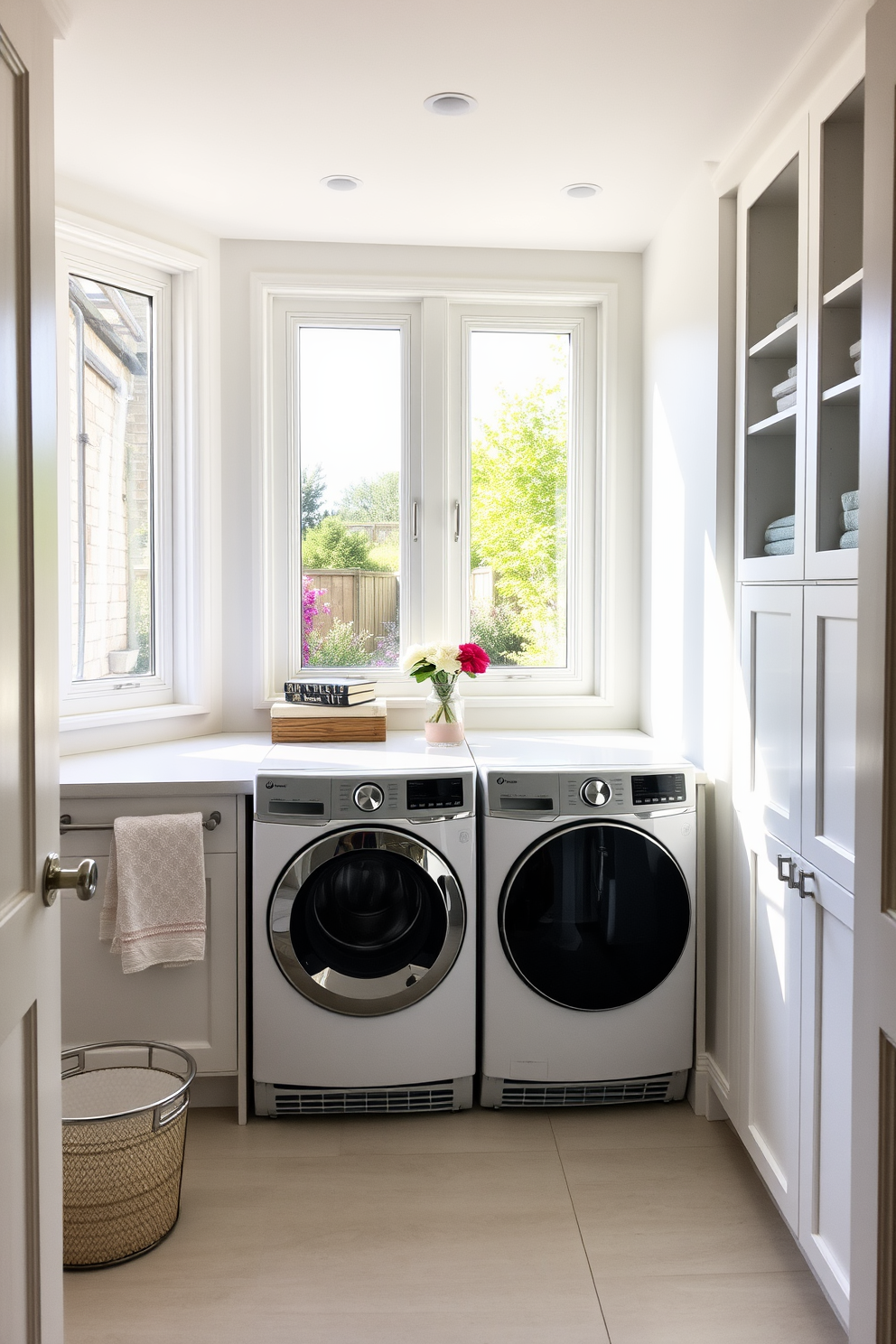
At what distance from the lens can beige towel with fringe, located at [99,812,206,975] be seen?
7.86 ft

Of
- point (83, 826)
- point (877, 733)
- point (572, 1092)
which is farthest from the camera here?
point (572, 1092)

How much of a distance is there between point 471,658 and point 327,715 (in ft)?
1.56

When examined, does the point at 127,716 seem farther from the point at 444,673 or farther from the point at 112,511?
the point at 444,673

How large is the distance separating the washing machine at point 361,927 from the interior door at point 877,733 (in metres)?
1.37

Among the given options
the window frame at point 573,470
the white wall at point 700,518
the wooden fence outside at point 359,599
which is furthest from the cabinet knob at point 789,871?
the wooden fence outside at point 359,599

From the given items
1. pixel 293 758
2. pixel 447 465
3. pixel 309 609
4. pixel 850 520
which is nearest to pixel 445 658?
pixel 293 758

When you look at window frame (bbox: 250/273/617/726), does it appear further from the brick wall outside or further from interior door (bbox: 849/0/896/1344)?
interior door (bbox: 849/0/896/1344)

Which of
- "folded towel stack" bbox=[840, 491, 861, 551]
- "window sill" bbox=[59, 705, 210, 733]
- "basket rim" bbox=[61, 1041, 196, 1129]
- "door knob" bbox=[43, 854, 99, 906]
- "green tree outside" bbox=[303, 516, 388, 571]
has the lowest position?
"basket rim" bbox=[61, 1041, 196, 1129]

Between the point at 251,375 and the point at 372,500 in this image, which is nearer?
the point at 251,375

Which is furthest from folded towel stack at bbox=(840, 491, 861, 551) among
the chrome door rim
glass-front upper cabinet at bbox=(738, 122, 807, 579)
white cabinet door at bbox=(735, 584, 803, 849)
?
the chrome door rim

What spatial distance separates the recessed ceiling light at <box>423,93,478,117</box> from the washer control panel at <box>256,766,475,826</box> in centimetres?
156

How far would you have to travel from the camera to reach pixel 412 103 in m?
2.22

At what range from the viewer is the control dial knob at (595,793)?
2.49m

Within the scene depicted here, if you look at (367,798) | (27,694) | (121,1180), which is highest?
(27,694)
